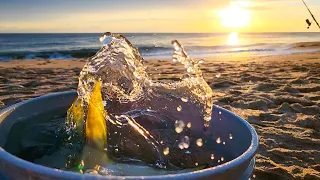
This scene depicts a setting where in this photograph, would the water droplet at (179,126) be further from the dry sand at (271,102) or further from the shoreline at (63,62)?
the shoreline at (63,62)

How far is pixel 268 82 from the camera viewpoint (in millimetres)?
4910

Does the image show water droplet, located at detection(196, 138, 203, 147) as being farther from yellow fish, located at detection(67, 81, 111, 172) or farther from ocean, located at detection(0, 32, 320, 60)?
ocean, located at detection(0, 32, 320, 60)

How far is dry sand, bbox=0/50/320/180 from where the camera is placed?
2268 mm

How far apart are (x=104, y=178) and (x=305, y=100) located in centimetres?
362

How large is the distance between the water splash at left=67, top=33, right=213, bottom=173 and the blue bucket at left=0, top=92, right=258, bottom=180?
0.11m

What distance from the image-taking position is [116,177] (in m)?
0.70

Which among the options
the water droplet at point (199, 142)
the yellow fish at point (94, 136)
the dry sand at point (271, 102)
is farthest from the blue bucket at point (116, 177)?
the dry sand at point (271, 102)

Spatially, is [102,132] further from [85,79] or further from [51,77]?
[51,77]

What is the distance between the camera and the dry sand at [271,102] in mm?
2268

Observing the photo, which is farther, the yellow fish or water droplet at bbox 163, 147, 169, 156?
water droplet at bbox 163, 147, 169, 156

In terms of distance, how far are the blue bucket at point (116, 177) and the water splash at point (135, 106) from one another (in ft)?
0.36

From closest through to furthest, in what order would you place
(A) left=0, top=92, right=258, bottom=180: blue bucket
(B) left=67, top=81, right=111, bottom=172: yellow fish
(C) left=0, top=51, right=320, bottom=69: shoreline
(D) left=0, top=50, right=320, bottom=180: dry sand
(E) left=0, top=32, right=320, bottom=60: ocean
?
(A) left=0, top=92, right=258, bottom=180: blue bucket < (B) left=67, top=81, right=111, bottom=172: yellow fish < (D) left=0, top=50, right=320, bottom=180: dry sand < (C) left=0, top=51, right=320, bottom=69: shoreline < (E) left=0, top=32, right=320, bottom=60: ocean

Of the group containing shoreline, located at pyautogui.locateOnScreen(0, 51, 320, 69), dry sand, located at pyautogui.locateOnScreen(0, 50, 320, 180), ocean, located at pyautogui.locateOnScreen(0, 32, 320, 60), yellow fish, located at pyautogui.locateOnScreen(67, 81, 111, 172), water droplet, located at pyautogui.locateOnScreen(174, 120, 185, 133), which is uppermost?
yellow fish, located at pyautogui.locateOnScreen(67, 81, 111, 172)

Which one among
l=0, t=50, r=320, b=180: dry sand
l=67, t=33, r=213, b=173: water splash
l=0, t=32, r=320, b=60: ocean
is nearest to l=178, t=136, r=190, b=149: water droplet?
l=67, t=33, r=213, b=173: water splash
